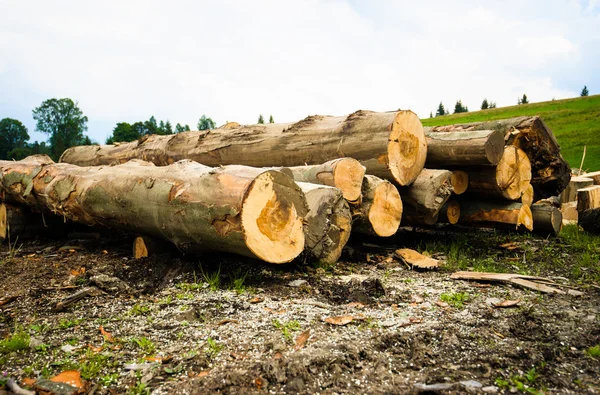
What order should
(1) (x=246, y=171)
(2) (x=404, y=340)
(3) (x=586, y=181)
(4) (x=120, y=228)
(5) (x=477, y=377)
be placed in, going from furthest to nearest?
(3) (x=586, y=181) < (4) (x=120, y=228) < (1) (x=246, y=171) < (2) (x=404, y=340) < (5) (x=477, y=377)

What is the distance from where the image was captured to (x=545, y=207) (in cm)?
651

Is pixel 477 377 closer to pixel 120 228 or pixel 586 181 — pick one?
pixel 120 228

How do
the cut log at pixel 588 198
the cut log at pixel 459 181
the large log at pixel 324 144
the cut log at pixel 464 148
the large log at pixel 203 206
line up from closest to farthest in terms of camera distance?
1. the large log at pixel 203 206
2. the large log at pixel 324 144
3. the cut log at pixel 464 148
4. the cut log at pixel 459 181
5. the cut log at pixel 588 198

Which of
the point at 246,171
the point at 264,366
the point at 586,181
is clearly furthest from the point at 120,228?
the point at 586,181

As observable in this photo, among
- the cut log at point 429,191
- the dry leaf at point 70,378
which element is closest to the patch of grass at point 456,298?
the cut log at point 429,191

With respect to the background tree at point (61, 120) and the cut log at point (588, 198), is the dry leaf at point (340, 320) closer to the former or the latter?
the cut log at point (588, 198)

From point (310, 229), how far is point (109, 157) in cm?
675

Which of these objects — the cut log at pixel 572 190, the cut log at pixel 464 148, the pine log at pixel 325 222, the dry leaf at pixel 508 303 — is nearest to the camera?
the dry leaf at pixel 508 303

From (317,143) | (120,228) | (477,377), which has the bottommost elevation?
(477,377)

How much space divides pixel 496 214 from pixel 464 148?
1.27 meters

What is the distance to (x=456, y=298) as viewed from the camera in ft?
11.3

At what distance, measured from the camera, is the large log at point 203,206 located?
11.4ft

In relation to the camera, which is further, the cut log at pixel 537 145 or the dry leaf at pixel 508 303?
the cut log at pixel 537 145

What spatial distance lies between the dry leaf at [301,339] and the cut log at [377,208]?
2212 millimetres
